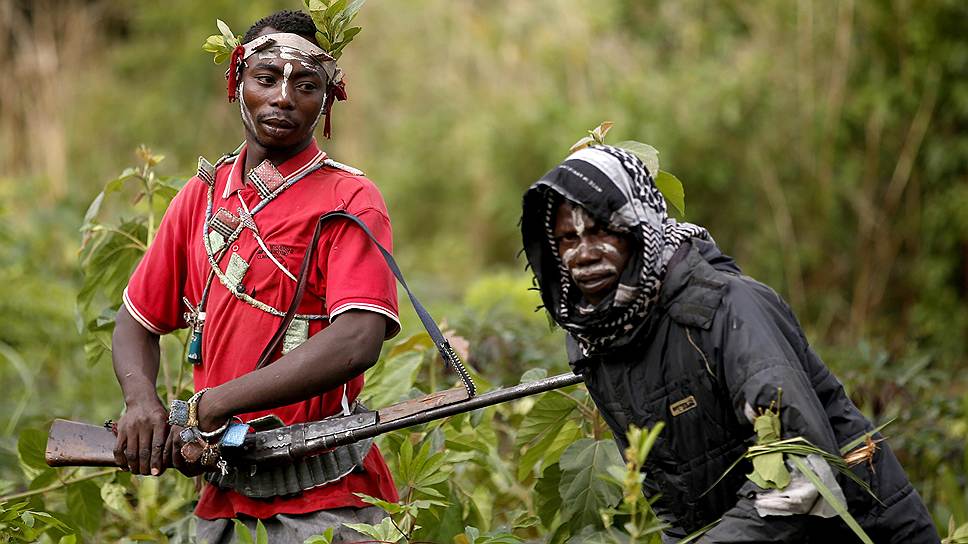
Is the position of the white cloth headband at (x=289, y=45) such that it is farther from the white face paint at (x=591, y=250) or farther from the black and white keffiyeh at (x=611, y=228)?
the white face paint at (x=591, y=250)

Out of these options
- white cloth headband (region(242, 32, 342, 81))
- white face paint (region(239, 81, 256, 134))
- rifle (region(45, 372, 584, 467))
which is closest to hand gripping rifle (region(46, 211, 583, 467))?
rifle (region(45, 372, 584, 467))

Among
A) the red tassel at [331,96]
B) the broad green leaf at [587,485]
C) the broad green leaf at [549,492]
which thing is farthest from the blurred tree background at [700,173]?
the red tassel at [331,96]

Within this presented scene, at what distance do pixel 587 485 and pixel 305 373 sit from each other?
0.89 metres

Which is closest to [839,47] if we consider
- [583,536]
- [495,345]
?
[495,345]

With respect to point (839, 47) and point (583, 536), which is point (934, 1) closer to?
point (839, 47)

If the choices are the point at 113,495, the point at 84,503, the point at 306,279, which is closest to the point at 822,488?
the point at 306,279

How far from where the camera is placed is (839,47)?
8.52 m

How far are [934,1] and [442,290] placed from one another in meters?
4.37

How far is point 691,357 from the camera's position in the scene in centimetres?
248

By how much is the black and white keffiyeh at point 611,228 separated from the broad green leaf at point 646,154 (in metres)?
0.54

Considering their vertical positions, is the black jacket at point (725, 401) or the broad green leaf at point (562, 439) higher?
the black jacket at point (725, 401)

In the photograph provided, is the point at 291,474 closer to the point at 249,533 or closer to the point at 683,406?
the point at 249,533

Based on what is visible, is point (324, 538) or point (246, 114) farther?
point (246, 114)

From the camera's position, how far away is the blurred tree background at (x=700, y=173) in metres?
5.91
